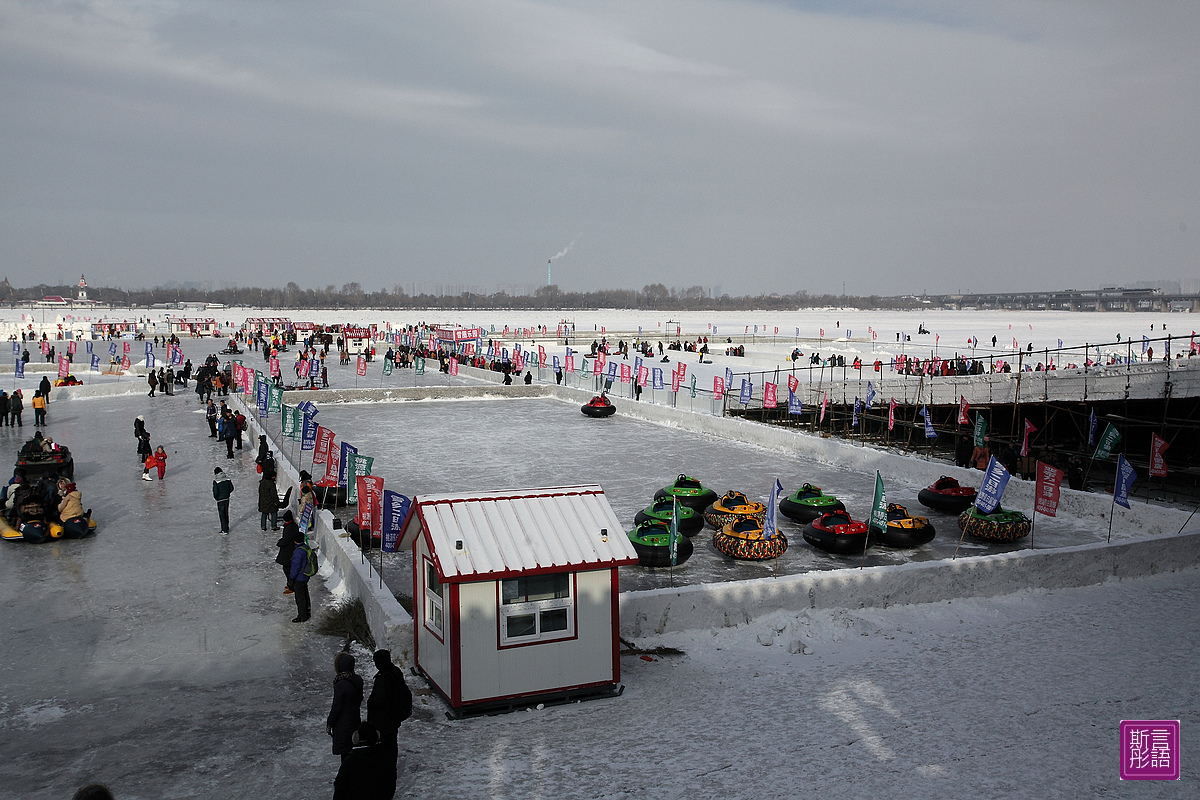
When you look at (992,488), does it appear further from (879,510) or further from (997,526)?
(997,526)

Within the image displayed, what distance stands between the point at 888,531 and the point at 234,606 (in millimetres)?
11284

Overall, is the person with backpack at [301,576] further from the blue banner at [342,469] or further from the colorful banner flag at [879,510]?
the colorful banner flag at [879,510]

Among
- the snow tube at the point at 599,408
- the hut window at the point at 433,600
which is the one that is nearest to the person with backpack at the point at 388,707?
the hut window at the point at 433,600

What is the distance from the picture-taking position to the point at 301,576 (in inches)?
503

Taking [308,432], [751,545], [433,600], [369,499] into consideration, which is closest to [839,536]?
[751,545]

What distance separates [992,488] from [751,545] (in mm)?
4151

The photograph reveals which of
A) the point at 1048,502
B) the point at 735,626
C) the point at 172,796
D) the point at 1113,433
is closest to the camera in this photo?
the point at 172,796

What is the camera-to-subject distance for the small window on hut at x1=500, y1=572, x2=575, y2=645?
387 inches

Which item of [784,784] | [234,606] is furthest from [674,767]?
[234,606]

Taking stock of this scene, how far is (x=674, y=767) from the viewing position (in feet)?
28.7

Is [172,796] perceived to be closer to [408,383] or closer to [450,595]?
[450,595]

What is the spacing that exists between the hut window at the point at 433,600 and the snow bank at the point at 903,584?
2892 millimetres

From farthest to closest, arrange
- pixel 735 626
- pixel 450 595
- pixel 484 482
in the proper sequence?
pixel 484 482, pixel 735 626, pixel 450 595

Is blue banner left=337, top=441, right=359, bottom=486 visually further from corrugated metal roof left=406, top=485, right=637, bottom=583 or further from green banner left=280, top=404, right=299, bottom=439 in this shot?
corrugated metal roof left=406, top=485, right=637, bottom=583
